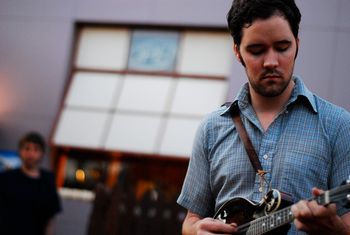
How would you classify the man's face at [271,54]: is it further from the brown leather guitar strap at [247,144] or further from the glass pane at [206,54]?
the glass pane at [206,54]

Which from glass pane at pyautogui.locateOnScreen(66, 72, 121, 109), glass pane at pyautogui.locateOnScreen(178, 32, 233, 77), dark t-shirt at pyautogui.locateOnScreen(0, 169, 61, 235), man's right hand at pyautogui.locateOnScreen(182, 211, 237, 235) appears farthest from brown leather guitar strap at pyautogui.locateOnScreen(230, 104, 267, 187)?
glass pane at pyautogui.locateOnScreen(66, 72, 121, 109)

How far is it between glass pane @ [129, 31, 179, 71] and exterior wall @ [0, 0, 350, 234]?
0.85 feet

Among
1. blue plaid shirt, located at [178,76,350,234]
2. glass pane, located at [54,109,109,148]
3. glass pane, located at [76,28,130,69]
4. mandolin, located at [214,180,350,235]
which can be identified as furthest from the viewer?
glass pane, located at [76,28,130,69]

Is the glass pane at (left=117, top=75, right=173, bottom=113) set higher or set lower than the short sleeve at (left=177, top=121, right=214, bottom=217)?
higher

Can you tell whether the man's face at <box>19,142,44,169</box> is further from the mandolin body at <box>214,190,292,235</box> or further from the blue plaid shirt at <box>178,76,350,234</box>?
the mandolin body at <box>214,190,292,235</box>

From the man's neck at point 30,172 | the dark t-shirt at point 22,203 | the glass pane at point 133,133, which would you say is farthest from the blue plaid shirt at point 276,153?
the glass pane at point 133,133

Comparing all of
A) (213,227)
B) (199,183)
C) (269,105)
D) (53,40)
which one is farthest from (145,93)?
(213,227)

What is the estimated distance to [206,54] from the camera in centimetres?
1029

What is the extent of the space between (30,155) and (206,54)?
4567 millimetres

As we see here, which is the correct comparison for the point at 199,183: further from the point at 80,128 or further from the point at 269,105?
the point at 80,128

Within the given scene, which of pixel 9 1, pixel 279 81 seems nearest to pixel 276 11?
pixel 279 81

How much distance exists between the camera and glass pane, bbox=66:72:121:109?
418 inches

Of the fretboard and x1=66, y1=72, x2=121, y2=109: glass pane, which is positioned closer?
the fretboard

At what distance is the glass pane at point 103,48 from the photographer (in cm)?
1076
